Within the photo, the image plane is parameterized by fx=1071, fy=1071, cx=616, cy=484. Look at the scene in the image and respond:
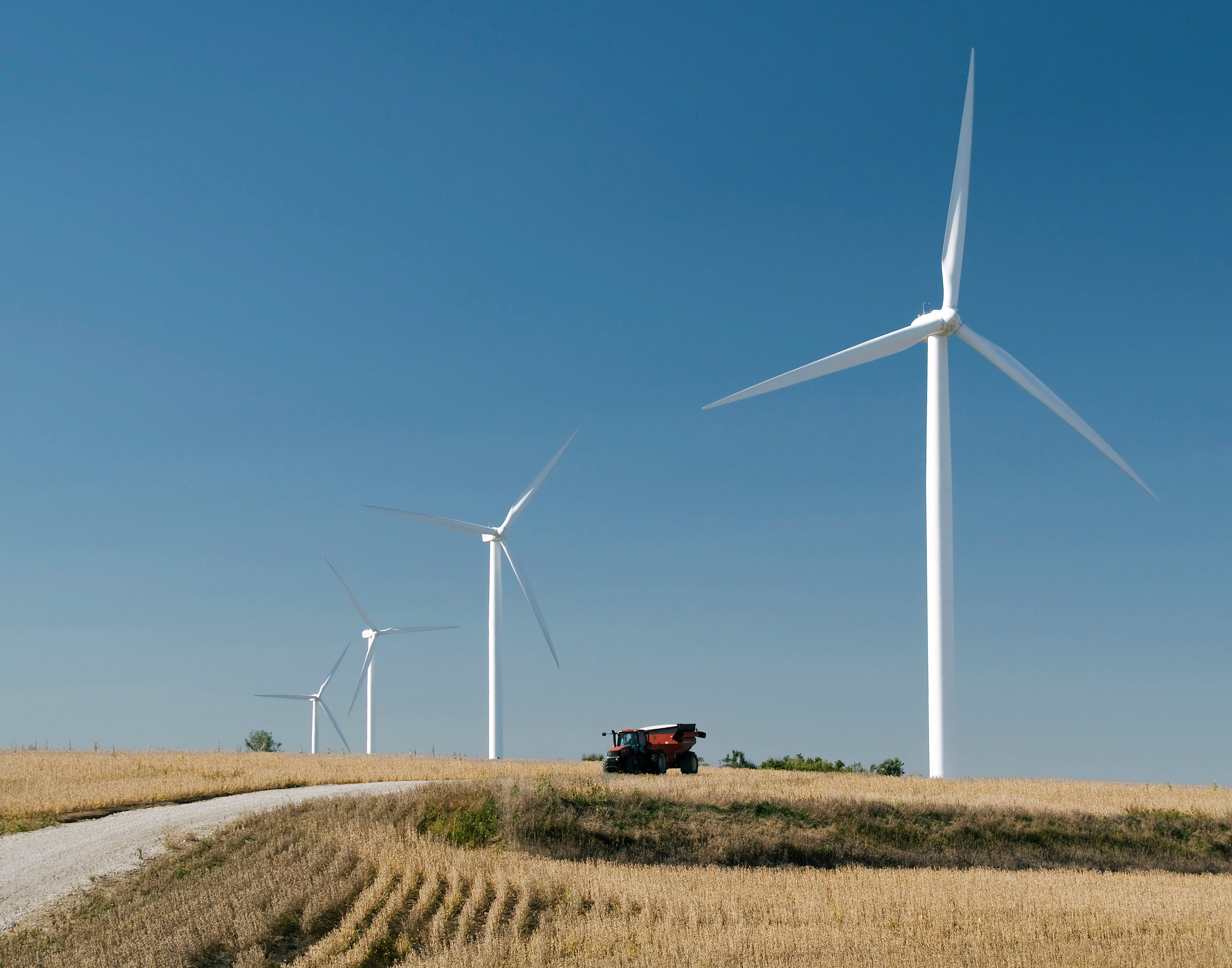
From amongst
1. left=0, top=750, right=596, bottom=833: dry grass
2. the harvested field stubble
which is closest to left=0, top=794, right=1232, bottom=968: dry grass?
the harvested field stubble

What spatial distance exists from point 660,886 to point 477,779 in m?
16.7

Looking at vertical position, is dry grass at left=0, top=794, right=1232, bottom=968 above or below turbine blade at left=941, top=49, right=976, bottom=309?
below

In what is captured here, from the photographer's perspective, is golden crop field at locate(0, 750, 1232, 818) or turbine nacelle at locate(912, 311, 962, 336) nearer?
golden crop field at locate(0, 750, 1232, 818)

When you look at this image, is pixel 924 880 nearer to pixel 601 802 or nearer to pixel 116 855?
pixel 601 802

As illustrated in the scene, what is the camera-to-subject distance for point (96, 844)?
28812 millimetres

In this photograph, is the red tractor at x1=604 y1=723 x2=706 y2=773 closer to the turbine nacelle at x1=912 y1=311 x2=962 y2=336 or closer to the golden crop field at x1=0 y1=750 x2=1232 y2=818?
the golden crop field at x1=0 y1=750 x2=1232 y2=818

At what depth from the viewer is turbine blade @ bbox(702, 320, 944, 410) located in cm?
4719

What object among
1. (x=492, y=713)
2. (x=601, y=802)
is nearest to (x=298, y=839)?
(x=601, y=802)

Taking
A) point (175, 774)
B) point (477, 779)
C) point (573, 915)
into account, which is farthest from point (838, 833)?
point (175, 774)

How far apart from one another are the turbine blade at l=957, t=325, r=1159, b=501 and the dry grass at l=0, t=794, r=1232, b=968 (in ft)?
84.6

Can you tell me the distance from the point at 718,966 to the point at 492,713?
5180cm

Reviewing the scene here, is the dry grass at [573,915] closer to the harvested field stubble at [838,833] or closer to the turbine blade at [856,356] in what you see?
the harvested field stubble at [838,833]

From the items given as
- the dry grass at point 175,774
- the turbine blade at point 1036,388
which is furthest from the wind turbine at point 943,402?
the dry grass at point 175,774

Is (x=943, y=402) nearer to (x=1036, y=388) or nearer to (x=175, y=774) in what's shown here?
(x=1036, y=388)
